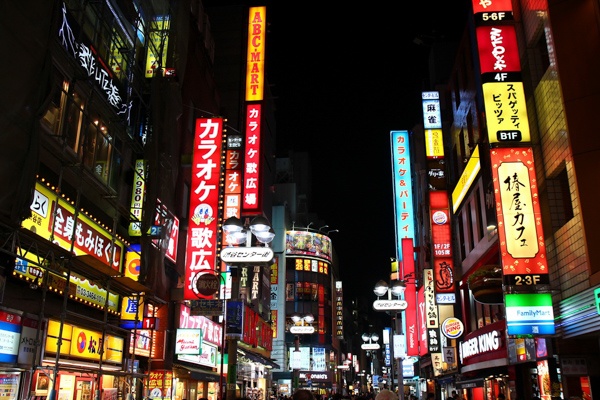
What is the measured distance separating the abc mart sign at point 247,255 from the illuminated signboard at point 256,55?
16.0 m

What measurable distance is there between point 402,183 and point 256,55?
61.4 ft

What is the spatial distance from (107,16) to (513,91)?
12399mm

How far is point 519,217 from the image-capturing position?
14992 mm

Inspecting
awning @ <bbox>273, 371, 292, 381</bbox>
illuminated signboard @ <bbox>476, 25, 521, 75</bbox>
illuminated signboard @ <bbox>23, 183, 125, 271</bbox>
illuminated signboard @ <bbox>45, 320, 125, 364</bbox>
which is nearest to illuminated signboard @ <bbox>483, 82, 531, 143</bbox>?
illuminated signboard @ <bbox>476, 25, 521, 75</bbox>

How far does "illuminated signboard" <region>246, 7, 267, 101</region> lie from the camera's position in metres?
28.1

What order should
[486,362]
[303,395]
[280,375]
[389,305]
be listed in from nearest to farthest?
[303,395]
[389,305]
[486,362]
[280,375]

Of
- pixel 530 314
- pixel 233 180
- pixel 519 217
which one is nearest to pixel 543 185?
pixel 519 217

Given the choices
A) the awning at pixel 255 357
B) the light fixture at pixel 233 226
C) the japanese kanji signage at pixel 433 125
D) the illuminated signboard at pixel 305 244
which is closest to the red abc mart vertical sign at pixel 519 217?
the light fixture at pixel 233 226

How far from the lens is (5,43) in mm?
9602

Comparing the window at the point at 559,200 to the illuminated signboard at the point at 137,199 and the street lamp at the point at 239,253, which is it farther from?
the illuminated signboard at the point at 137,199

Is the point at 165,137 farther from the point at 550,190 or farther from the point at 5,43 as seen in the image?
the point at 550,190

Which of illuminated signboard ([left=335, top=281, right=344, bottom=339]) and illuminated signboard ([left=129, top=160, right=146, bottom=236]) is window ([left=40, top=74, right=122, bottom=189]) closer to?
illuminated signboard ([left=129, top=160, right=146, bottom=236])

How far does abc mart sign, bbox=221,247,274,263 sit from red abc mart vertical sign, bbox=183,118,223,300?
847cm

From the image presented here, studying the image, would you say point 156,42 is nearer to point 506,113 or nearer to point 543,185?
point 506,113
